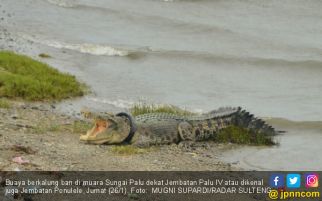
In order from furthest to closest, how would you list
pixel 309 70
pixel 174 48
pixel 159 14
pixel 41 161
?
pixel 159 14
pixel 174 48
pixel 309 70
pixel 41 161

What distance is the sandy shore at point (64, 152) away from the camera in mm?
8602

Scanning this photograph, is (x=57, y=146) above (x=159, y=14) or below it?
below

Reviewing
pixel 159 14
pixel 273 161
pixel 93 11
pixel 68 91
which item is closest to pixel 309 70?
pixel 68 91

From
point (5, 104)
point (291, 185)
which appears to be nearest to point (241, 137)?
point (291, 185)

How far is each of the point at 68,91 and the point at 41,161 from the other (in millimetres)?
6085

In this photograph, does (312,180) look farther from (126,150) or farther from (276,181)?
(126,150)

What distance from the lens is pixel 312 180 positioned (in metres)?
9.34

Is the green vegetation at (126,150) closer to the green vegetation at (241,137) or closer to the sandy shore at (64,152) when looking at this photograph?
the sandy shore at (64,152)

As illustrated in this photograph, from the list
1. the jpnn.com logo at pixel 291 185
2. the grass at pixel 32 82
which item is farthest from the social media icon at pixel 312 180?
the grass at pixel 32 82

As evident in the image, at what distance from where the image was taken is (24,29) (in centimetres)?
2470

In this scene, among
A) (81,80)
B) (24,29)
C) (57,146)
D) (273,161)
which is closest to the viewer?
(57,146)

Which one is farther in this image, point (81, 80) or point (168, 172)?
point (81, 80)

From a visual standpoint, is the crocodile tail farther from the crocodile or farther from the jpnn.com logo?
the jpnn.com logo

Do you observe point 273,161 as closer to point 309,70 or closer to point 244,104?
point 244,104
